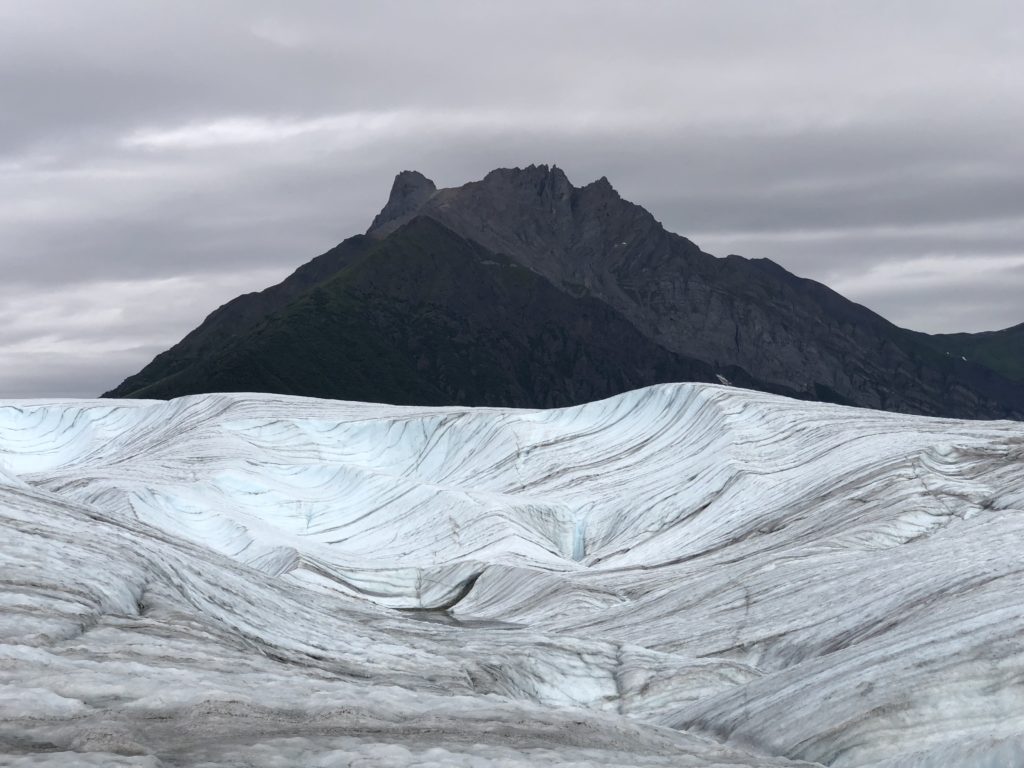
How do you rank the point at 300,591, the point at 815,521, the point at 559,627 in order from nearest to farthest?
1. the point at 300,591
2. the point at 559,627
3. the point at 815,521

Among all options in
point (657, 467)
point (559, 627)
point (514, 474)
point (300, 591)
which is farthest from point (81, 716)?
point (514, 474)

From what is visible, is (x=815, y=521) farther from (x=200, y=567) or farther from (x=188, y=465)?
(x=188, y=465)

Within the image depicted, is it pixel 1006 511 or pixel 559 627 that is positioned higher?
pixel 1006 511

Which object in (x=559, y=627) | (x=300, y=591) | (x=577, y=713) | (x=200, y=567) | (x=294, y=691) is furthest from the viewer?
(x=559, y=627)

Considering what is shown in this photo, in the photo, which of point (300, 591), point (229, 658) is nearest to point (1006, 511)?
point (300, 591)

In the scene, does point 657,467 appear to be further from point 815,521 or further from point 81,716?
point 81,716

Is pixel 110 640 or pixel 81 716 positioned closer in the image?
pixel 81 716
